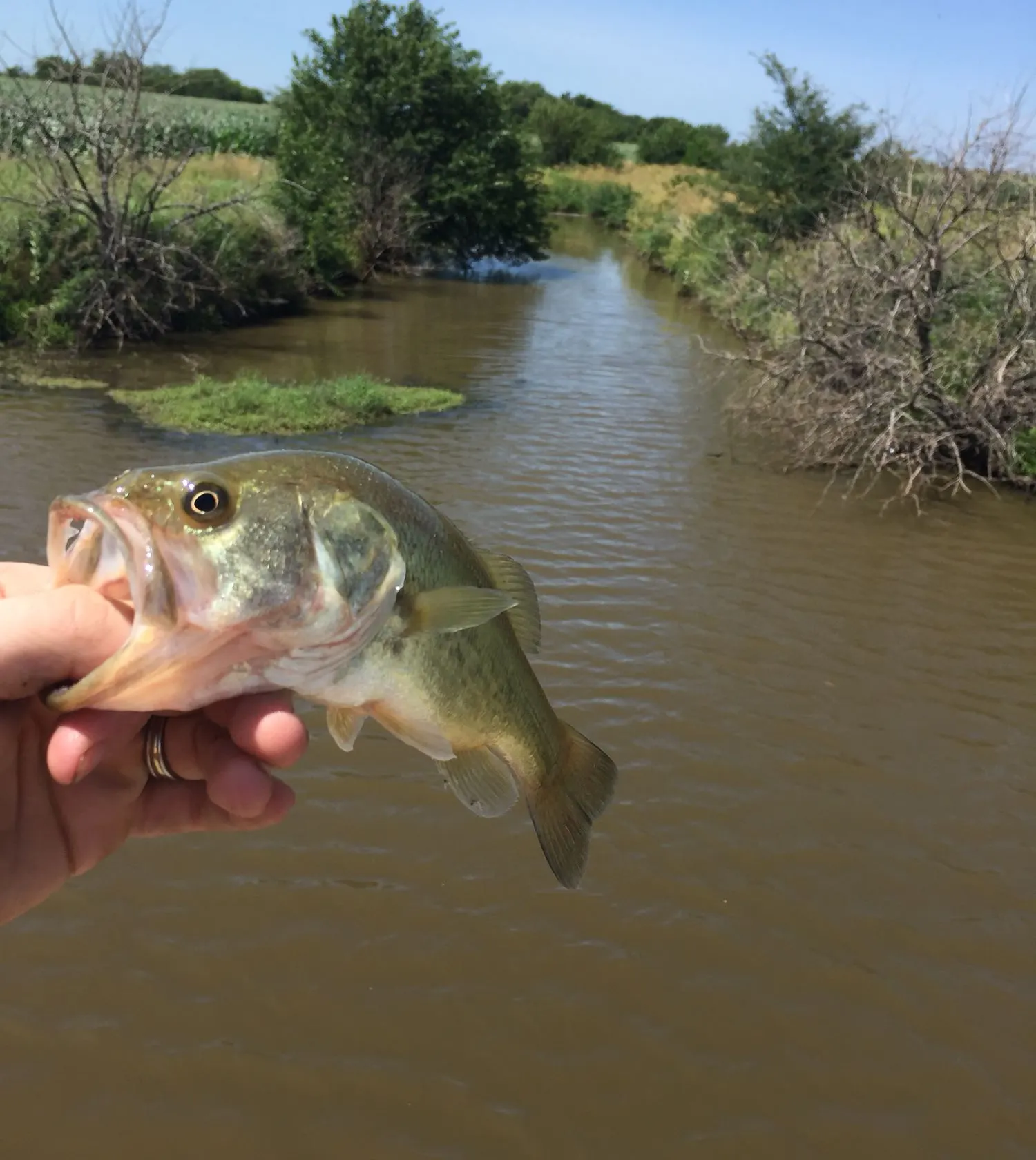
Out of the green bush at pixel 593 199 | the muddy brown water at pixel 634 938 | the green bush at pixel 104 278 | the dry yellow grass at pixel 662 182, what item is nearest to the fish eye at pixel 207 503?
the muddy brown water at pixel 634 938

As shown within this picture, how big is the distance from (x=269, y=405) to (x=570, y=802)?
12091 mm

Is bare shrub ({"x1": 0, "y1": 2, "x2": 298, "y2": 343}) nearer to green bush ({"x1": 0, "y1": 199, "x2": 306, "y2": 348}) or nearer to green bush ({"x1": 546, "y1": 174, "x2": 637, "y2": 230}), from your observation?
green bush ({"x1": 0, "y1": 199, "x2": 306, "y2": 348})

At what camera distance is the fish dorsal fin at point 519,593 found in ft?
7.56

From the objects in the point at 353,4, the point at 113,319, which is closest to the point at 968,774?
the point at 113,319

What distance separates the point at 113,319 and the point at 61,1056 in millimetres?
16516

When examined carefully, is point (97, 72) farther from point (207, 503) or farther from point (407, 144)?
point (207, 503)

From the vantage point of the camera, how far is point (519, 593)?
233 cm

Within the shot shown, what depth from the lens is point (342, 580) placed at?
1852 mm

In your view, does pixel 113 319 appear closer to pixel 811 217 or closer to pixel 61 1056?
pixel 61 1056

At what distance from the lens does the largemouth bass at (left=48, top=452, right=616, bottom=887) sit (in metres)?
1.69

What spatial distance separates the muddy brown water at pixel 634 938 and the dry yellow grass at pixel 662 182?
3378 cm

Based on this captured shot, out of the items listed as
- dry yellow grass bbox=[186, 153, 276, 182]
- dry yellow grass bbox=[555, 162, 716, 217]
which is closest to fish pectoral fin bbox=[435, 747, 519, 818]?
dry yellow grass bbox=[186, 153, 276, 182]

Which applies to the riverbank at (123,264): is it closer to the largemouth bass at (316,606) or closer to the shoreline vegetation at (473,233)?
the shoreline vegetation at (473,233)

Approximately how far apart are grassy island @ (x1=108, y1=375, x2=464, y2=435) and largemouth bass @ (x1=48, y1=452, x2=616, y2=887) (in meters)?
11.4
